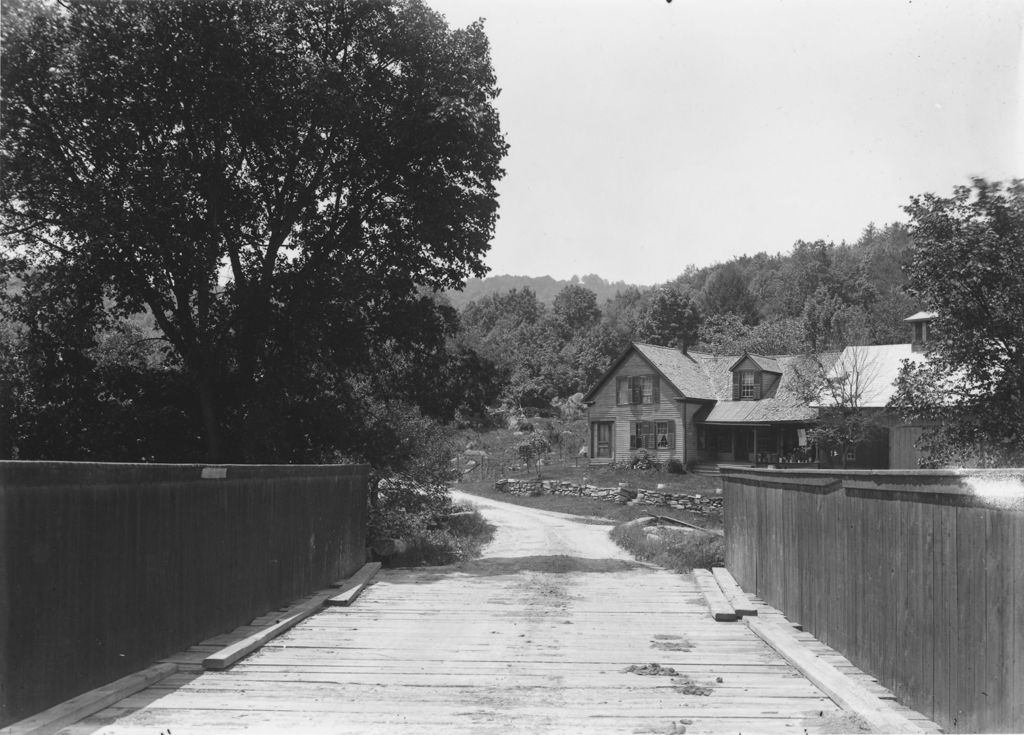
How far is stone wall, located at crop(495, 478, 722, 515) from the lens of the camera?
36969 mm

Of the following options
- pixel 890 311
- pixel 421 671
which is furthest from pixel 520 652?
pixel 890 311

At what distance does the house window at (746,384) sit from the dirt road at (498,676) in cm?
3660

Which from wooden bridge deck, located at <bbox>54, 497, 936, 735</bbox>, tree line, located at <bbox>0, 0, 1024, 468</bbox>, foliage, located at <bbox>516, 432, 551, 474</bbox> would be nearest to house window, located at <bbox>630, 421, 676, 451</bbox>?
foliage, located at <bbox>516, 432, 551, 474</bbox>

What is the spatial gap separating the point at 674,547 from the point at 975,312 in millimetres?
8237

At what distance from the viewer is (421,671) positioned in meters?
6.87

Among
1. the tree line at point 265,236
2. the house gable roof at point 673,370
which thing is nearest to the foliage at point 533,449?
the house gable roof at point 673,370

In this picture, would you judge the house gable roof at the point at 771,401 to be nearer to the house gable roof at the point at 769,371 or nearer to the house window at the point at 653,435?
the house gable roof at the point at 769,371

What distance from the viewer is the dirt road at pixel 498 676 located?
5457 mm

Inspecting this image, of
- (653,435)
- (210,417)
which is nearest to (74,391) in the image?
(210,417)

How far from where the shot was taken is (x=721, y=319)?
90.8m

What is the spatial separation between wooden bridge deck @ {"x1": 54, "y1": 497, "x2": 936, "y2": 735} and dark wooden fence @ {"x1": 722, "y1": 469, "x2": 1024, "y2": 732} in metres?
0.41

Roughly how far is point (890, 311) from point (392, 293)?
6401cm

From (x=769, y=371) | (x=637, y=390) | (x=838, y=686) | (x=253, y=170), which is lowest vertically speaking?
(x=838, y=686)

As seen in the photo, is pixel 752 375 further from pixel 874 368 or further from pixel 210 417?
pixel 210 417
